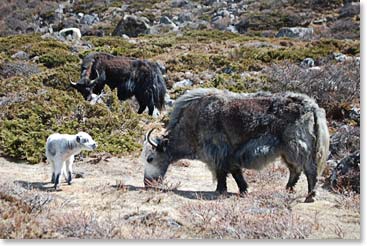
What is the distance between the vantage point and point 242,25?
106 ft

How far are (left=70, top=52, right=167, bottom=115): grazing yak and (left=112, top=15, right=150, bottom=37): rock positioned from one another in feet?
57.8

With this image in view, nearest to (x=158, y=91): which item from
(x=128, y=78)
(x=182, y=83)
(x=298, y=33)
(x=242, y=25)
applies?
(x=128, y=78)

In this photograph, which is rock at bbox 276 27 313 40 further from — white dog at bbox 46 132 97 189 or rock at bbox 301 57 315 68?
white dog at bbox 46 132 97 189

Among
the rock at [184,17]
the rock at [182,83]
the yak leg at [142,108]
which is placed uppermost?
the yak leg at [142,108]

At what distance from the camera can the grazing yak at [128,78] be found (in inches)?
491

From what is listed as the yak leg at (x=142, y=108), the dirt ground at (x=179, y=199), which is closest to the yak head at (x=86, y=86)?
the yak leg at (x=142, y=108)

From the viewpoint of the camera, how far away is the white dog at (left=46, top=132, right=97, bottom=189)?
21.7ft

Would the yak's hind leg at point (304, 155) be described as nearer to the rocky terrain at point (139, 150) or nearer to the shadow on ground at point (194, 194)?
the rocky terrain at point (139, 150)

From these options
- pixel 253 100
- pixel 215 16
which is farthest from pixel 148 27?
pixel 253 100

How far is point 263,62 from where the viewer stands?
690 inches

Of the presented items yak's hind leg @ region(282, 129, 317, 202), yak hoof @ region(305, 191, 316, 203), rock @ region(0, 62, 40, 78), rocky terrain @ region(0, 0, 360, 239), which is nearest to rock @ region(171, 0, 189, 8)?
rocky terrain @ region(0, 0, 360, 239)

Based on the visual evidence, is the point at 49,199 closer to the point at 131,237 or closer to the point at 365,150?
the point at 131,237

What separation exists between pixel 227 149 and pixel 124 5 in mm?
34996

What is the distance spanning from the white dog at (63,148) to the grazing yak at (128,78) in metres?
5.57
